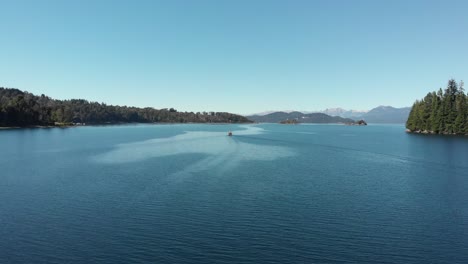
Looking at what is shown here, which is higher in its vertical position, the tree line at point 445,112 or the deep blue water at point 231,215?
the tree line at point 445,112

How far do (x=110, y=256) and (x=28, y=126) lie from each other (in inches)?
7926

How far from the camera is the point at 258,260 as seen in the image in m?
21.6

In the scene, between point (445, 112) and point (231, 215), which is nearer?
point (231, 215)

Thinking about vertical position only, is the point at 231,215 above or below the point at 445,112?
below

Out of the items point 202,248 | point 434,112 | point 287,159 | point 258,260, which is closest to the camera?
point 258,260

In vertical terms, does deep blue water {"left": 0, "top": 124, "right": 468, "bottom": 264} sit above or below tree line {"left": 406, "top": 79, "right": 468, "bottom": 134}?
below

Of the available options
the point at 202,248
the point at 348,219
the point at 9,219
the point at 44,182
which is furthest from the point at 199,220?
the point at 44,182

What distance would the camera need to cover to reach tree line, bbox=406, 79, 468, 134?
467 feet

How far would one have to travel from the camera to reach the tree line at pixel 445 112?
142 m

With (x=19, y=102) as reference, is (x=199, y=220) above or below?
below

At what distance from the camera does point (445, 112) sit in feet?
483

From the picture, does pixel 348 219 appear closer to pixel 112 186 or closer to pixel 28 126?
pixel 112 186

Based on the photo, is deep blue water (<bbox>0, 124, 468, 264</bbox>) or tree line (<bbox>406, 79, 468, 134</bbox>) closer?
deep blue water (<bbox>0, 124, 468, 264</bbox>)

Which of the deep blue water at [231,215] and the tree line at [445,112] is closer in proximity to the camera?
the deep blue water at [231,215]
